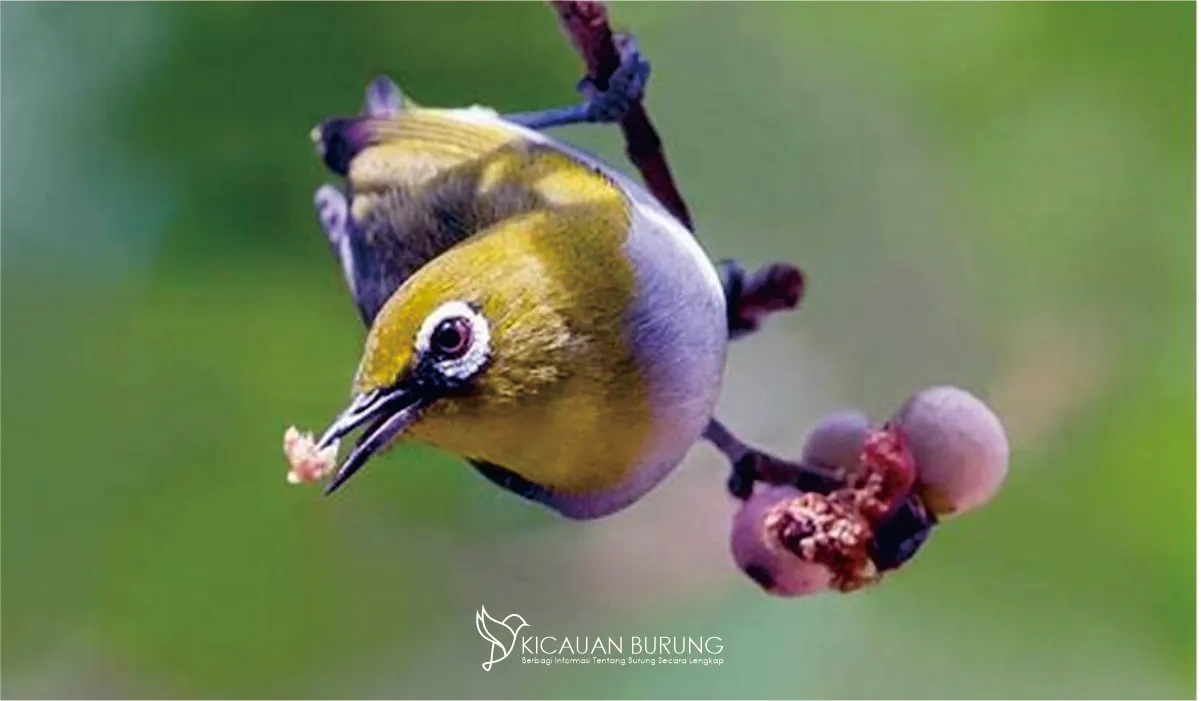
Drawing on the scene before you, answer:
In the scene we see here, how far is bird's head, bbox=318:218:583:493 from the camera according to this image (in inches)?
33.7

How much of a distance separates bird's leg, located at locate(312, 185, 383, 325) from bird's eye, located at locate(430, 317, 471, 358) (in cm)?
8

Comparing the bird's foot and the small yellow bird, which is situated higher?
the bird's foot

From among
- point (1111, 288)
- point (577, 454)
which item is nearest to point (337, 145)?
point (577, 454)

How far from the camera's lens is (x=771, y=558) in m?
0.94

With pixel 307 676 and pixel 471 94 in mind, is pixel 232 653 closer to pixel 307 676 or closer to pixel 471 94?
pixel 307 676

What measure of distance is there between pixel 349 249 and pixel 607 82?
0.69ft

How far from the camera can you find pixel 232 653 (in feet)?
3.13

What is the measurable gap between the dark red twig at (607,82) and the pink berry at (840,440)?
0.17 m

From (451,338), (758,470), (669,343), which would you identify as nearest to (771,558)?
(758,470)

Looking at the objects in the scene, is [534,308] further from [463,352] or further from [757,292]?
[757,292]

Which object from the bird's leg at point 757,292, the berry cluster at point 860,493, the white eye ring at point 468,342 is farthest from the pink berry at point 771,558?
the white eye ring at point 468,342

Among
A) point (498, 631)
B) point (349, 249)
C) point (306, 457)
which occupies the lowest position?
point (498, 631)

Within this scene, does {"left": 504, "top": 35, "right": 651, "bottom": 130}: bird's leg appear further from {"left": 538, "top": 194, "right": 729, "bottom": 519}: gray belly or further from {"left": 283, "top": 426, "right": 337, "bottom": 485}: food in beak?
{"left": 283, "top": 426, "right": 337, "bottom": 485}: food in beak

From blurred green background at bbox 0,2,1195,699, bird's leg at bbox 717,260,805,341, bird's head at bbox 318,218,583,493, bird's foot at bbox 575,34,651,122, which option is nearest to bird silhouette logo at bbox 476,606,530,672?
blurred green background at bbox 0,2,1195,699
